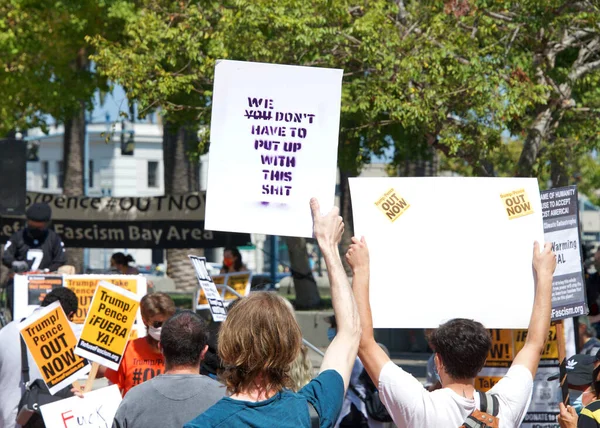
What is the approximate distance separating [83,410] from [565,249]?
2952 millimetres

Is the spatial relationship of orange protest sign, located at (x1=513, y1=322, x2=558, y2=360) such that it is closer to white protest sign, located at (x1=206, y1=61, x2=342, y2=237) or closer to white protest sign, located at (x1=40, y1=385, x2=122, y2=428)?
white protest sign, located at (x1=40, y1=385, x2=122, y2=428)

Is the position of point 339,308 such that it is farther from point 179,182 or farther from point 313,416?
point 179,182

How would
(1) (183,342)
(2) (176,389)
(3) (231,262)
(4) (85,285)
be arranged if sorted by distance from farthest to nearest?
(3) (231,262)
(4) (85,285)
(1) (183,342)
(2) (176,389)

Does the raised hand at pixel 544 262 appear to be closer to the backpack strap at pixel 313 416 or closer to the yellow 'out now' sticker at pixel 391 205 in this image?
the yellow 'out now' sticker at pixel 391 205

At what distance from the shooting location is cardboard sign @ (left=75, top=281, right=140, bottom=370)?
21.1 feet

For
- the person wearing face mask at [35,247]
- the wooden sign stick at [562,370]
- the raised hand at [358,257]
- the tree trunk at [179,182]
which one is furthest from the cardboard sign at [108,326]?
the tree trunk at [179,182]

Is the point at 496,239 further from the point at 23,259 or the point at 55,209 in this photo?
the point at 55,209

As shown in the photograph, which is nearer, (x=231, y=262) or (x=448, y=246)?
(x=448, y=246)

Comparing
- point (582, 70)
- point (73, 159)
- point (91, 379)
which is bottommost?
point (91, 379)

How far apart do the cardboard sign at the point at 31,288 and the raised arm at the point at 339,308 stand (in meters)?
6.49

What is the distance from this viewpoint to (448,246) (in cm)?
493

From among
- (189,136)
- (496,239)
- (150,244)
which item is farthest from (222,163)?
(189,136)

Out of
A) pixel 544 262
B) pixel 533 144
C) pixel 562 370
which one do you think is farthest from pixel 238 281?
pixel 544 262

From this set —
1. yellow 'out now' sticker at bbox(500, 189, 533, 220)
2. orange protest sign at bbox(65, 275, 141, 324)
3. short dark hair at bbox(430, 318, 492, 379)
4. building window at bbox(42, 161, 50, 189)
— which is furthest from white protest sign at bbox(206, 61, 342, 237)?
building window at bbox(42, 161, 50, 189)
